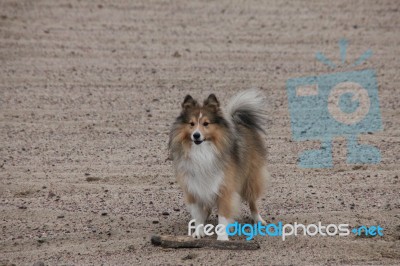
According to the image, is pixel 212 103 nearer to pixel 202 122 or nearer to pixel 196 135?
pixel 202 122

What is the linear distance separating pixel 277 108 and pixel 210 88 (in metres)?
1.26

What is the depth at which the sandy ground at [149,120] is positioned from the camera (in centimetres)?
709

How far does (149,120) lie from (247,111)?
351 centimetres

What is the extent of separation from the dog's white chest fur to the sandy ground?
569 mm

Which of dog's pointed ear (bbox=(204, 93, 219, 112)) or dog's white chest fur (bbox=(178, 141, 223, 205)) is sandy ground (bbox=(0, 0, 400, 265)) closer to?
dog's white chest fur (bbox=(178, 141, 223, 205))

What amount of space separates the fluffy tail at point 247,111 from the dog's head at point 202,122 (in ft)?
1.36

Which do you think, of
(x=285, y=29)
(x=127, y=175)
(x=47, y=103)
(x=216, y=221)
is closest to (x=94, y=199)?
(x=127, y=175)

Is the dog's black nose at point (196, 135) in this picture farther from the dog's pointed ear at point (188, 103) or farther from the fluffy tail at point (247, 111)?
the fluffy tail at point (247, 111)

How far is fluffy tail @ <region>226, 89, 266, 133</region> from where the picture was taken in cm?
761

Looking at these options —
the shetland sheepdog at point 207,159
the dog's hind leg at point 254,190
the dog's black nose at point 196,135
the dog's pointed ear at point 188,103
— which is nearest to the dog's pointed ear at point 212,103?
the shetland sheepdog at point 207,159

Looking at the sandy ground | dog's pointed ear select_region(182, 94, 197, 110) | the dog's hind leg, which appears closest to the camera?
the sandy ground

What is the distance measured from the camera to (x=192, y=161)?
709 cm

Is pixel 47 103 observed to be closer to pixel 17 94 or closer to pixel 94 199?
pixel 17 94

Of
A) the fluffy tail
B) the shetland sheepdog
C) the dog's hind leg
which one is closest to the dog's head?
the shetland sheepdog
